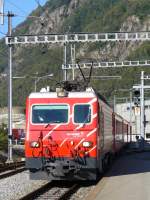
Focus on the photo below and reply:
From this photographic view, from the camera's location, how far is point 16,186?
2041 centimetres

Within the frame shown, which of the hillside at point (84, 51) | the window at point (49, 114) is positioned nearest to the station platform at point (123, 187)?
the window at point (49, 114)

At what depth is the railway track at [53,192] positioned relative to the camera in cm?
1700

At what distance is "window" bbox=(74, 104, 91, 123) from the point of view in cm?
2002

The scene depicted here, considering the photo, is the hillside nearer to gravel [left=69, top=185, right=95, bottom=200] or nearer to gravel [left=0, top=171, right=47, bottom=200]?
gravel [left=0, top=171, right=47, bottom=200]

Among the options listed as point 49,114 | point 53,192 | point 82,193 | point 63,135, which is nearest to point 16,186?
point 53,192

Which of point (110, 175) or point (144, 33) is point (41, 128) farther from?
point (144, 33)

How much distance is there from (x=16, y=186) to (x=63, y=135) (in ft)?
7.73

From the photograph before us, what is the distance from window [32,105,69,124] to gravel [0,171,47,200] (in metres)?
2.16

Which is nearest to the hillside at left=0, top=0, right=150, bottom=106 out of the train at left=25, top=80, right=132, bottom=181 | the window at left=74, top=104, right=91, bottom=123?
the train at left=25, top=80, right=132, bottom=181

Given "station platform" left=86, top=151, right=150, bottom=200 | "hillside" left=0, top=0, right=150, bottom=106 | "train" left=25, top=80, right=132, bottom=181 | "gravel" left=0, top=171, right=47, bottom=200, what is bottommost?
"gravel" left=0, top=171, right=47, bottom=200

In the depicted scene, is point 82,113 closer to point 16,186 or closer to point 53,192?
point 53,192

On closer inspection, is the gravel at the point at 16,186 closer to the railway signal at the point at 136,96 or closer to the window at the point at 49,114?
the window at the point at 49,114

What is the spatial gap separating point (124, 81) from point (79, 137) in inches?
3854

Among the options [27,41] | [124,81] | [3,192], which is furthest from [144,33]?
[124,81]
